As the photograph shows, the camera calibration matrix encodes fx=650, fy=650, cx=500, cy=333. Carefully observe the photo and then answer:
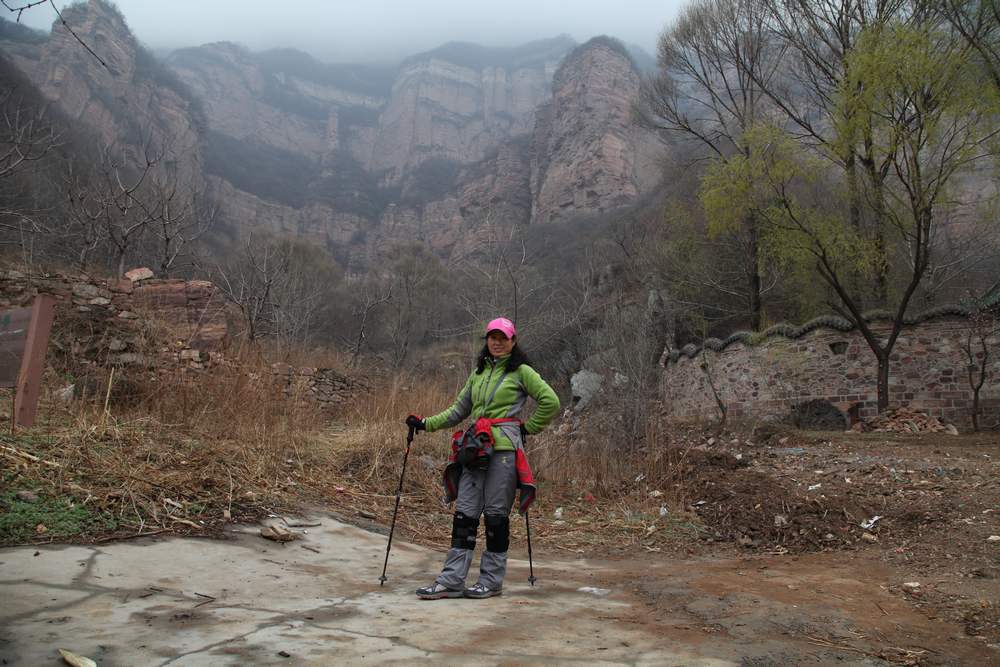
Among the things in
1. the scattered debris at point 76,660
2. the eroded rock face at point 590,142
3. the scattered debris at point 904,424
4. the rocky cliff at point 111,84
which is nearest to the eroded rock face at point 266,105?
the rocky cliff at point 111,84

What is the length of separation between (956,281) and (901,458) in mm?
14092

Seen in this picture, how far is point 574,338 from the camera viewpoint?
23094 millimetres

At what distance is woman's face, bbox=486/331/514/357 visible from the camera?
156 inches

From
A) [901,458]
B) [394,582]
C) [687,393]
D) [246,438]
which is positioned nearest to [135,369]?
[246,438]

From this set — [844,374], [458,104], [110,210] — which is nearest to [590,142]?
[458,104]

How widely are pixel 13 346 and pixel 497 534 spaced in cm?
308

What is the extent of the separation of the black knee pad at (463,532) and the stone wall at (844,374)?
11.5 metres

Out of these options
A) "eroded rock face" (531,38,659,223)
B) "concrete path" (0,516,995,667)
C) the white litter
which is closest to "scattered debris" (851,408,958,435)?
the white litter

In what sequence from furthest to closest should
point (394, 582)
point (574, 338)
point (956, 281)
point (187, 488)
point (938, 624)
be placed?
point (574, 338), point (956, 281), point (187, 488), point (394, 582), point (938, 624)

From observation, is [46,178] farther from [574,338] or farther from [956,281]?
[956,281]

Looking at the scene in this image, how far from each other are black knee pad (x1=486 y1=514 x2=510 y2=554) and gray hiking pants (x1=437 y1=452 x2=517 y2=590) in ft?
0.06

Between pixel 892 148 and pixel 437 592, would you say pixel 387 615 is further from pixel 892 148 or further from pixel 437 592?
pixel 892 148

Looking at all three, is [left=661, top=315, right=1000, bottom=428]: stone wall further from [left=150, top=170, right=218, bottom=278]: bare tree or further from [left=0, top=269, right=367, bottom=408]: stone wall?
[left=150, top=170, right=218, bottom=278]: bare tree

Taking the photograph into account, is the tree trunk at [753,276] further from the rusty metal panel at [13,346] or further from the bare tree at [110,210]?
the rusty metal panel at [13,346]
